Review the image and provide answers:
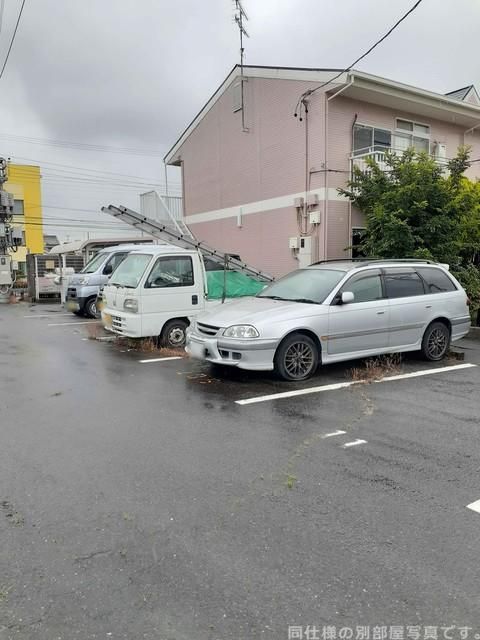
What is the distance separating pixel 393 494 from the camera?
351 centimetres

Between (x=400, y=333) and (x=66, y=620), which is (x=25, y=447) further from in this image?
(x=400, y=333)

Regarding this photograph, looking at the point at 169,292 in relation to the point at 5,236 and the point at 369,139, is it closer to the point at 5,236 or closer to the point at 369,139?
the point at 369,139

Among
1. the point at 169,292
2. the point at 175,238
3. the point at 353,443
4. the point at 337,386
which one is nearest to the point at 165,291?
the point at 169,292

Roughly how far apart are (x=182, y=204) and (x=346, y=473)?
17903 millimetres

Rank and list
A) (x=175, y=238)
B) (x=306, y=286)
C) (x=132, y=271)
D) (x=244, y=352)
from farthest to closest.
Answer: (x=175, y=238) → (x=132, y=271) → (x=306, y=286) → (x=244, y=352)

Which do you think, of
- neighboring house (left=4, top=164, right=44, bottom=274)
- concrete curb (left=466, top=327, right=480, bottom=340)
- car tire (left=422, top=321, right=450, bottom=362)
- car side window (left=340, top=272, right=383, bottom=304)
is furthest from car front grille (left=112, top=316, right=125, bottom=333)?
neighboring house (left=4, top=164, right=44, bottom=274)

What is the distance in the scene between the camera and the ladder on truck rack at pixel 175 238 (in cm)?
1002

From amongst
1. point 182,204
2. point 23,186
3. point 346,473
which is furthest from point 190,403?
point 23,186

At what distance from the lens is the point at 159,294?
8695 millimetres

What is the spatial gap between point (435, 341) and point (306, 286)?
232 cm

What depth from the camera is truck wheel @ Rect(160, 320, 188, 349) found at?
29.1ft

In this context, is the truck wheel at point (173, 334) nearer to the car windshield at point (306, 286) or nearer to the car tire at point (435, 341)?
the car windshield at point (306, 286)

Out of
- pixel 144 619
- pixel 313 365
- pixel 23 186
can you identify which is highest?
pixel 23 186

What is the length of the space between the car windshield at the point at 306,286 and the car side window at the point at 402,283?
83cm
